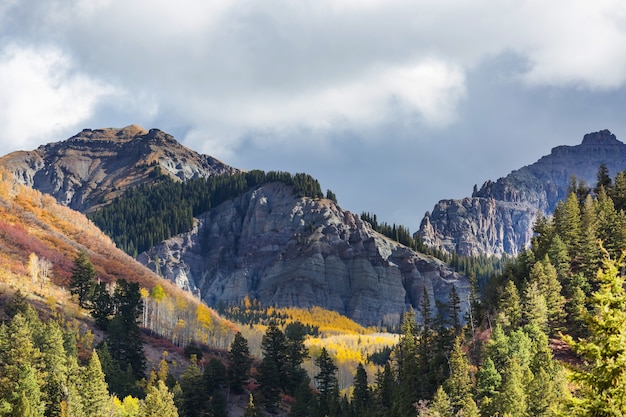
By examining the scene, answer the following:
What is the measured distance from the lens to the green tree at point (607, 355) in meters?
22.2

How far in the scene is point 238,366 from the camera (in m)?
123

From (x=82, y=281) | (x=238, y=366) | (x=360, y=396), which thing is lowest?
(x=360, y=396)

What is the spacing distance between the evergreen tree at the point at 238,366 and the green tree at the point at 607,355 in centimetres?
10527

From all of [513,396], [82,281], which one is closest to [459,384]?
[513,396]

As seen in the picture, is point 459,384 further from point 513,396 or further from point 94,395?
point 94,395

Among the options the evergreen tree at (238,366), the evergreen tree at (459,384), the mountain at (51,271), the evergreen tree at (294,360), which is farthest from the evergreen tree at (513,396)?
the mountain at (51,271)

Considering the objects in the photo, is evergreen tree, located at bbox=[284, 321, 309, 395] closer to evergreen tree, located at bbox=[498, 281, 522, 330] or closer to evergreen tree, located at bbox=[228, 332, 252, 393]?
evergreen tree, located at bbox=[228, 332, 252, 393]

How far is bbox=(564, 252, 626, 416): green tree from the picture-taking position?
2217 centimetres

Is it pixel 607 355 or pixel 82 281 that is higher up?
pixel 82 281

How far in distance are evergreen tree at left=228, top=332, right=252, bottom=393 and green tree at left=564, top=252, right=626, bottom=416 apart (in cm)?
10527

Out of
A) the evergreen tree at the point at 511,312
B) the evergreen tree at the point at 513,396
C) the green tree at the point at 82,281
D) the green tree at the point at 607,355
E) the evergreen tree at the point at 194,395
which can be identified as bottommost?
the evergreen tree at the point at 194,395

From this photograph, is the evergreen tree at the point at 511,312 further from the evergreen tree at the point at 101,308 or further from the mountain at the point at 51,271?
the evergreen tree at the point at 101,308

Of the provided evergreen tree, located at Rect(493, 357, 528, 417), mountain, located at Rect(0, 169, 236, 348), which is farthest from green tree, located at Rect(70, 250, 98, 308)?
evergreen tree, located at Rect(493, 357, 528, 417)

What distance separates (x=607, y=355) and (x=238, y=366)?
10628 cm
